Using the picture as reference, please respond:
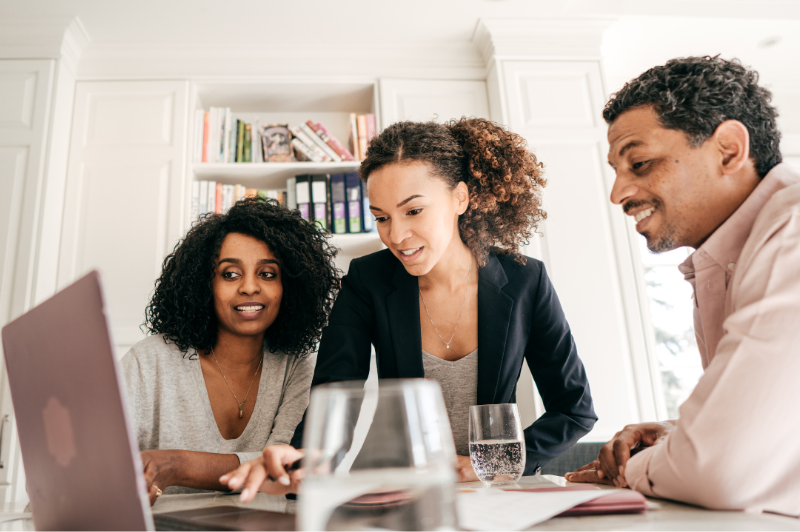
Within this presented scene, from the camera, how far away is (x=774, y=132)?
39.8 inches

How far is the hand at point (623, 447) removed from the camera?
0.86 m

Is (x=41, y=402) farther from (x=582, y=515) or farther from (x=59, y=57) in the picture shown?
(x=59, y=57)

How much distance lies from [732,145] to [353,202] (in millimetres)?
1885

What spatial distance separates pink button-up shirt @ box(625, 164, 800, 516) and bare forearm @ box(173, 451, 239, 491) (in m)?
0.75

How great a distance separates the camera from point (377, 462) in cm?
34

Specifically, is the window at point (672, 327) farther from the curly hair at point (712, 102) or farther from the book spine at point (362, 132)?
the curly hair at point (712, 102)

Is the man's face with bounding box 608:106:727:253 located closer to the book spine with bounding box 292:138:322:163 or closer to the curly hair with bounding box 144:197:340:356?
the curly hair with bounding box 144:197:340:356

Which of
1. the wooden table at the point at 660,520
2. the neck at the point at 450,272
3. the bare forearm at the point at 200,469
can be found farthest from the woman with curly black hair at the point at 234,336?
the wooden table at the point at 660,520

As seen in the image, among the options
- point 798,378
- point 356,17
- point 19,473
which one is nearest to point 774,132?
point 798,378

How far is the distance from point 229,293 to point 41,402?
3.16 ft

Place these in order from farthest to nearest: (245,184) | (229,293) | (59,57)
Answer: (245,184)
(59,57)
(229,293)

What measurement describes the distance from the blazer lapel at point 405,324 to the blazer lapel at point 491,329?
150mm

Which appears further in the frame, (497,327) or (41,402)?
(497,327)

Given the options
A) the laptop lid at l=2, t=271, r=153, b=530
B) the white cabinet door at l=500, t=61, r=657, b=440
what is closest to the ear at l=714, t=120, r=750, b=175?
the laptop lid at l=2, t=271, r=153, b=530
